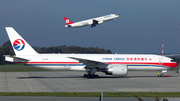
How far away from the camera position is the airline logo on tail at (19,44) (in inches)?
1115

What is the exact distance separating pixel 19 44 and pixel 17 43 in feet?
0.91

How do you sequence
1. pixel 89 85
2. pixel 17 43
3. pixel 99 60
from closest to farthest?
pixel 89 85 < pixel 17 43 < pixel 99 60

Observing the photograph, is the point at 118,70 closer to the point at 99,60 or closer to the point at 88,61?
the point at 99,60

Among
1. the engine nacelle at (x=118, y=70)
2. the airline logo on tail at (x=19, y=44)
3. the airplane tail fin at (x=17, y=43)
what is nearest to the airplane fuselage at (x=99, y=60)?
the airplane tail fin at (x=17, y=43)

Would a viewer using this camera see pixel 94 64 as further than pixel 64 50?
No

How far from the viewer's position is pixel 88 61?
1070 inches

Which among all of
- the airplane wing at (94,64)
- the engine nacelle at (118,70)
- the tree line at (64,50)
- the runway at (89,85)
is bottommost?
the runway at (89,85)

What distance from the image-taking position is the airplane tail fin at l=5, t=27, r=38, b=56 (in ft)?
92.6

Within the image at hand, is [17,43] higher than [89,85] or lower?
higher

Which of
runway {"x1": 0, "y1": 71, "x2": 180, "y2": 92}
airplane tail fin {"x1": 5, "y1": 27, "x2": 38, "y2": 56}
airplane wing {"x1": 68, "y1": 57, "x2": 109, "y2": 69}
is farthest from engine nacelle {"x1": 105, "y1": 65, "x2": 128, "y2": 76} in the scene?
airplane tail fin {"x1": 5, "y1": 27, "x2": 38, "y2": 56}

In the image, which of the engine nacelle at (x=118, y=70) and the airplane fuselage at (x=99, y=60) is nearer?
the engine nacelle at (x=118, y=70)

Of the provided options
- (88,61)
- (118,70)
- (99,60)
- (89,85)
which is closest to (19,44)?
(88,61)

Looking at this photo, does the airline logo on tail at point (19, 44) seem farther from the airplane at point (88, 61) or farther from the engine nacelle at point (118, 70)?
the engine nacelle at point (118, 70)

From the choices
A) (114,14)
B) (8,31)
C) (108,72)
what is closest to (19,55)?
(8,31)
